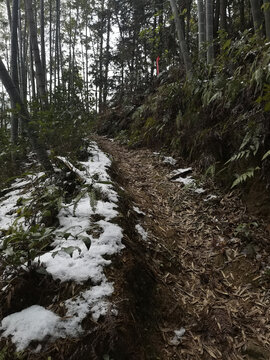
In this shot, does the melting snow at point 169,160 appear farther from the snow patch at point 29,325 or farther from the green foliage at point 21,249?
the snow patch at point 29,325

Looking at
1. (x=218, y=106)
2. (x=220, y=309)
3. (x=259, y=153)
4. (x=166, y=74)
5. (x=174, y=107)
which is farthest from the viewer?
(x=166, y=74)

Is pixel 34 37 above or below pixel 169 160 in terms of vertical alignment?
above

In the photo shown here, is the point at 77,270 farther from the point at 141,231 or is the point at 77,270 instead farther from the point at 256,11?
the point at 256,11

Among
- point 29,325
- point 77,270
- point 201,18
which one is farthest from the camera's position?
point 201,18

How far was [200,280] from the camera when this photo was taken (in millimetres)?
2375

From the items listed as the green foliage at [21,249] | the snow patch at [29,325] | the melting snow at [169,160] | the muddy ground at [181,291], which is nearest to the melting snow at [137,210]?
the muddy ground at [181,291]

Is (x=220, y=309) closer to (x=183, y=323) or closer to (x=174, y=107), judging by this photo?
(x=183, y=323)

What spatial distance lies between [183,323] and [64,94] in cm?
585

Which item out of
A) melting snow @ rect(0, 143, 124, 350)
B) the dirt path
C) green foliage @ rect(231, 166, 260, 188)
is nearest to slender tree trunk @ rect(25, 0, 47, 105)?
melting snow @ rect(0, 143, 124, 350)

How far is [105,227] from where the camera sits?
2.34m

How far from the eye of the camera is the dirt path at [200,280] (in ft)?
5.69

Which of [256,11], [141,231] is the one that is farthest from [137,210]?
[256,11]

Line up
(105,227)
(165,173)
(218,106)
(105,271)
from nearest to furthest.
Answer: (105,271), (105,227), (218,106), (165,173)

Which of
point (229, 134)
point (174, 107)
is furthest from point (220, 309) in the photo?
point (174, 107)
